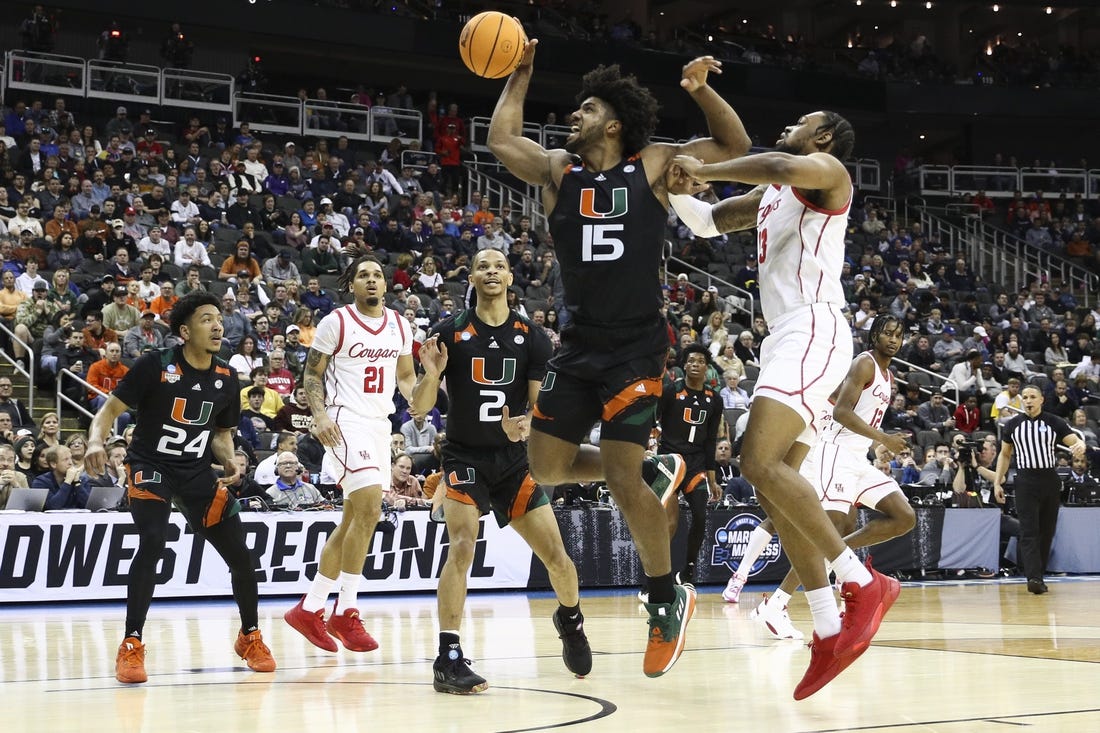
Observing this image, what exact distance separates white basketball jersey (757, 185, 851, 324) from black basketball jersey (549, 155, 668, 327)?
0.52 metres

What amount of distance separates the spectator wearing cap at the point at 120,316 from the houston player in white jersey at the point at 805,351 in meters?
11.6

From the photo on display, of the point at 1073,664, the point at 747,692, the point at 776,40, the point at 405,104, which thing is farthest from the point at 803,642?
the point at 776,40

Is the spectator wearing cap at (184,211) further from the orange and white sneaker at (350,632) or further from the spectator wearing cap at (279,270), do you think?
the orange and white sneaker at (350,632)

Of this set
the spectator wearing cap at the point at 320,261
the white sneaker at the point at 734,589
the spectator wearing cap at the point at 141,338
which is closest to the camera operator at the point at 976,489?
the white sneaker at the point at 734,589

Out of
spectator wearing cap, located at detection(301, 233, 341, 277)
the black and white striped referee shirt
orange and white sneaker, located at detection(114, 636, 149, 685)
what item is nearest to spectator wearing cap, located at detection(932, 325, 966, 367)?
the black and white striped referee shirt

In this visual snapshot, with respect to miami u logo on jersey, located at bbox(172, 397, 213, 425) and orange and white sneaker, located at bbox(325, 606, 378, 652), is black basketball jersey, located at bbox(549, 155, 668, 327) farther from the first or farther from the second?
orange and white sneaker, located at bbox(325, 606, 378, 652)

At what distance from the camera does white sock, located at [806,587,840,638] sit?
5.62 metres

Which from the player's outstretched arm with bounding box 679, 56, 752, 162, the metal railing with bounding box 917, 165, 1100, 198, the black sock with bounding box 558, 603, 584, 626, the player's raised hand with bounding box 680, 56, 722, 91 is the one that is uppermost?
the metal railing with bounding box 917, 165, 1100, 198

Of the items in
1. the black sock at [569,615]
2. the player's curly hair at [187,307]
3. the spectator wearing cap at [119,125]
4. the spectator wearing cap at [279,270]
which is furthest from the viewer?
the spectator wearing cap at [119,125]

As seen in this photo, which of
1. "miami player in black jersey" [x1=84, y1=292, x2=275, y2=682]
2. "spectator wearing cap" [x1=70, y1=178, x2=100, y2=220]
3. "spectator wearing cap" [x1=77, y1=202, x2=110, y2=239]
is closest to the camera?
"miami player in black jersey" [x1=84, y1=292, x2=275, y2=682]

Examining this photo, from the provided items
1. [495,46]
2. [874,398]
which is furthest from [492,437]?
[874,398]

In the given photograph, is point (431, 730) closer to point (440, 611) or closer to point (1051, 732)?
point (440, 611)

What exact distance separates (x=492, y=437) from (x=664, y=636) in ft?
5.13

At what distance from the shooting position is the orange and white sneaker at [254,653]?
23.0ft
